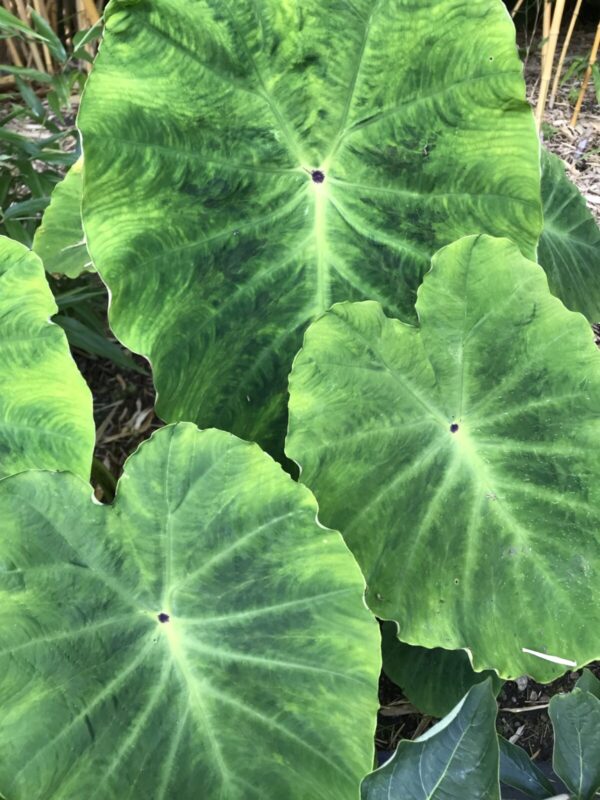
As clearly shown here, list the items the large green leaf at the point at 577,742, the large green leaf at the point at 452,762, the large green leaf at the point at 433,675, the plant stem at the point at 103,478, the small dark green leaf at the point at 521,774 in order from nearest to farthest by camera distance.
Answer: the large green leaf at the point at 452,762
the large green leaf at the point at 577,742
the small dark green leaf at the point at 521,774
the large green leaf at the point at 433,675
the plant stem at the point at 103,478

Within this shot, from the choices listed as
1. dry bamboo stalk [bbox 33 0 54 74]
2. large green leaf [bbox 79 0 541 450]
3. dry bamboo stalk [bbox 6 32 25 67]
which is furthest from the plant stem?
dry bamboo stalk [bbox 6 32 25 67]

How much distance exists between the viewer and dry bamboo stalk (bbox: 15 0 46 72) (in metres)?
2.41

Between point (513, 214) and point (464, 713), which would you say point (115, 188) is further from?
point (464, 713)

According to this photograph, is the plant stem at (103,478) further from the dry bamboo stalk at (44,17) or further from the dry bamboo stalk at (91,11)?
the dry bamboo stalk at (44,17)

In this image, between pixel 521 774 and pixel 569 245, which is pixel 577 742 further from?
pixel 569 245

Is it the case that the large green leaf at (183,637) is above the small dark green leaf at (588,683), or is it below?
above

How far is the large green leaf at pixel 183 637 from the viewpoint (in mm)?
834

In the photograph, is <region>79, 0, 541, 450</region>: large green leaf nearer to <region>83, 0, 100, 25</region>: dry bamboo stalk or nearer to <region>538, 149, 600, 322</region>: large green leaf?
<region>538, 149, 600, 322</region>: large green leaf

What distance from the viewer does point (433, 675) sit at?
49.8 inches

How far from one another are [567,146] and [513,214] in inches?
58.0

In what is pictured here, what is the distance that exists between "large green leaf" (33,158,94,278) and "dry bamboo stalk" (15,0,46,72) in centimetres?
128

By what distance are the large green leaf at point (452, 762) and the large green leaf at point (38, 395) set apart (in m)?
0.53

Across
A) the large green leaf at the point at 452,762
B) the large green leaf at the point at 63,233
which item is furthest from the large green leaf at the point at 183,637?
the large green leaf at the point at 63,233

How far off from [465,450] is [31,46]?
2.35 metres
